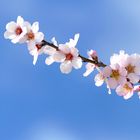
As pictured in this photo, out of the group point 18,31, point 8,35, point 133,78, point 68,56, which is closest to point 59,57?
point 68,56

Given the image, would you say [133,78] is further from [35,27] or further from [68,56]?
[35,27]

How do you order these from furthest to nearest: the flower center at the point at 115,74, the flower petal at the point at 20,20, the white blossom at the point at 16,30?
the flower petal at the point at 20,20, the white blossom at the point at 16,30, the flower center at the point at 115,74

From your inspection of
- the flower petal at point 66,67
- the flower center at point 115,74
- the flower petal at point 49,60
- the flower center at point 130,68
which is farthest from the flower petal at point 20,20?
the flower center at point 130,68

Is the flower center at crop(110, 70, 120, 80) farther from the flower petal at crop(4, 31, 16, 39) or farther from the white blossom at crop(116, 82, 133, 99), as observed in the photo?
the flower petal at crop(4, 31, 16, 39)

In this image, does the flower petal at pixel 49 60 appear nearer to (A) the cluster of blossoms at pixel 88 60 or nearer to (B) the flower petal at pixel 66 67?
(A) the cluster of blossoms at pixel 88 60

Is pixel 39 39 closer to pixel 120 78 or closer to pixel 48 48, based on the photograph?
pixel 48 48

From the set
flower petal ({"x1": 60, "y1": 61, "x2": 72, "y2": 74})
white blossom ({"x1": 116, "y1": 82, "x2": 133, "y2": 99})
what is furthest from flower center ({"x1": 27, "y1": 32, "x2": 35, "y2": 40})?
white blossom ({"x1": 116, "y1": 82, "x2": 133, "y2": 99})

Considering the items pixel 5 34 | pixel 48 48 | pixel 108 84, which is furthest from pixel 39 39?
pixel 108 84

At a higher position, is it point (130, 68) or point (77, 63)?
point (130, 68)
